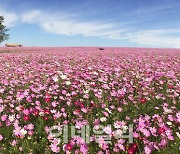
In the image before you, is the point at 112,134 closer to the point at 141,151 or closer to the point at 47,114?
the point at 141,151

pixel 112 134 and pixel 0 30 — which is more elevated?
pixel 0 30

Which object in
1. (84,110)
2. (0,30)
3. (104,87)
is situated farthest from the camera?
(0,30)

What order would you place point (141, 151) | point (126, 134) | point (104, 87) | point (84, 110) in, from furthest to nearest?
1. point (104, 87)
2. point (84, 110)
3. point (126, 134)
4. point (141, 151)

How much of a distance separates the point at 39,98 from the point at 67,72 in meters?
2.71

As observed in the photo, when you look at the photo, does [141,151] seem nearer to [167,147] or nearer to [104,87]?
[167,147]

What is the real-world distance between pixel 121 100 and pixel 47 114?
6.53ft

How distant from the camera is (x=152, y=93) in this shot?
25.3 ft

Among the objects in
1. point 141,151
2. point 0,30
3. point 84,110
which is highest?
point 0,30

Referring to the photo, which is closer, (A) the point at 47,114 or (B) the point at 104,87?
(A) the point at 47,114

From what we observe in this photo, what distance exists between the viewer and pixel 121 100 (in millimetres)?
7047

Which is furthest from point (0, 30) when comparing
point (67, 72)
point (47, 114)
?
point (47, 114)

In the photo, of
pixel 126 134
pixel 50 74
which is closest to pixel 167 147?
pixel 126 134

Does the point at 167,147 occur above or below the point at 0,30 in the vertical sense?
below

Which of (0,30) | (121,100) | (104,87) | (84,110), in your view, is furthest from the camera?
(0,30)
